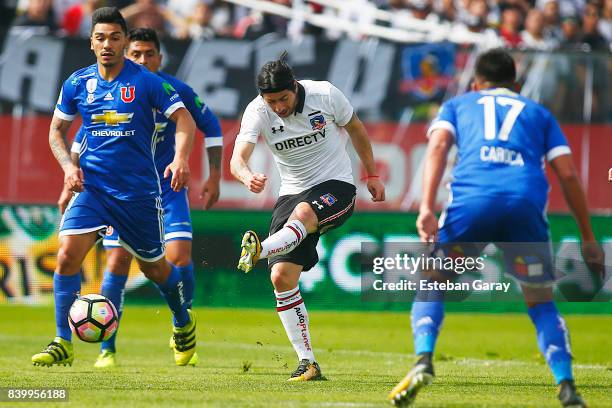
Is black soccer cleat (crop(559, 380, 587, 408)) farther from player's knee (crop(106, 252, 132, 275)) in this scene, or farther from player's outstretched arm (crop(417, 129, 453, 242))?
player's knee (crop(106, 252, 132, 275))

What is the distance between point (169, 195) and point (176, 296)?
1280mm

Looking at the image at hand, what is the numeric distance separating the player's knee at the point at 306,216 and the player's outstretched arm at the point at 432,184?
2311 mm

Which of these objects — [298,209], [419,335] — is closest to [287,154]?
[298,209]

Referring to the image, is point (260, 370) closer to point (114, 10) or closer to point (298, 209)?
point (298, 209)

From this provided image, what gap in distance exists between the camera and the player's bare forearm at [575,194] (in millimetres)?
6844

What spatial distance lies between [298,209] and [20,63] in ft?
34.8

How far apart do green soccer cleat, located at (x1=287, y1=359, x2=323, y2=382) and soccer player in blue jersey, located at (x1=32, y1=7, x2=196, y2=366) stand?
5.48 ft

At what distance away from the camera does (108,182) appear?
30.5ft

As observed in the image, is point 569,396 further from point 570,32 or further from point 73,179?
point 570,32

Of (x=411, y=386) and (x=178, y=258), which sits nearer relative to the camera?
(x=411, y=386)

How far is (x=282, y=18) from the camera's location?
19.9 metres

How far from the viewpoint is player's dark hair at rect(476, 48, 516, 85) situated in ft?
23.4

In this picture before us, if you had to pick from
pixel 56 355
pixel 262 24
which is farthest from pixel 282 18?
pixel 56 355

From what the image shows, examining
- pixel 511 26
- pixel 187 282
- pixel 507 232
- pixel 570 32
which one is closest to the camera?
A: pixel 507 232
